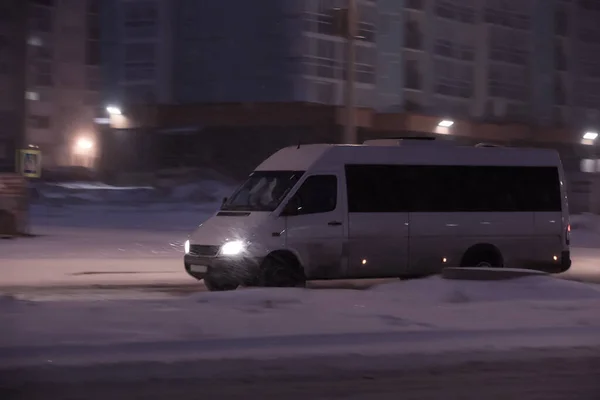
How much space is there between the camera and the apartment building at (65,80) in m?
82.8

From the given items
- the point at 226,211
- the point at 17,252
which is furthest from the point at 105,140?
the point at 226,211

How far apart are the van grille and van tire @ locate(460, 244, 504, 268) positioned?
4501 mm

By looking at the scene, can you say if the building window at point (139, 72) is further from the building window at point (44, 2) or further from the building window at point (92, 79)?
the building window at point (92, 79)

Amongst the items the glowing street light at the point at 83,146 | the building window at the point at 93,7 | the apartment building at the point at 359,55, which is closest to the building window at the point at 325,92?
the apartment building at the point at 359,55

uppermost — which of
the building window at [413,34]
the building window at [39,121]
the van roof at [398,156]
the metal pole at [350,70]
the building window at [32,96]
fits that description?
the building window at [413,34]

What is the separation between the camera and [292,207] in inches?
661

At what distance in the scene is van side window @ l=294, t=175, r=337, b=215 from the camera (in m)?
16.9

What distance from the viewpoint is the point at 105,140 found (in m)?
57.5

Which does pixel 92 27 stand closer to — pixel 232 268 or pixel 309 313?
pixel 232 268

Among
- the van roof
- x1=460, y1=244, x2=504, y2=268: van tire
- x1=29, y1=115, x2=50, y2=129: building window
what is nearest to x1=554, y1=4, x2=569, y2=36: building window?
x1=29, y1=115, x2=50, y2=129: building window

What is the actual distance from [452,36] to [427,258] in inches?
1743

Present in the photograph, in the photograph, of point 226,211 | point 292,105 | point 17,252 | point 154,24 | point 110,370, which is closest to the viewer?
point 110,370

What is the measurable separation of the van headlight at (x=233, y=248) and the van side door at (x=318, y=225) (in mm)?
756

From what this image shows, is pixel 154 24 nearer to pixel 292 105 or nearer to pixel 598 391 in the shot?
pixel 292 105
